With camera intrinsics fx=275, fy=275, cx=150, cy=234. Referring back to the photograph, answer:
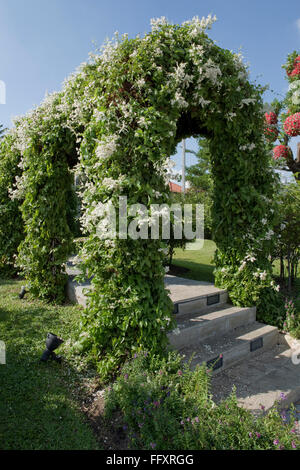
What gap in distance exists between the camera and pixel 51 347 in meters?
3.01

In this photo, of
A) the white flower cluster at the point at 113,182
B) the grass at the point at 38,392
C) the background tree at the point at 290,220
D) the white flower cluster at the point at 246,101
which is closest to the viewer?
the grass at the point at 38,392

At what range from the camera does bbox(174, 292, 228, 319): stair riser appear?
12.5 ft

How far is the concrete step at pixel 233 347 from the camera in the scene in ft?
9.97

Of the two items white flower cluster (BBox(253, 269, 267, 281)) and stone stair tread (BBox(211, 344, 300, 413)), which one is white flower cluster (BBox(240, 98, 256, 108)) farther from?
stone stair tread (BBox(211, 344, 300, 413))

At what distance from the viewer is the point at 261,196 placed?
389 centimetres

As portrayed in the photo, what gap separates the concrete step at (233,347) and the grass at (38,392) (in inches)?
49.0

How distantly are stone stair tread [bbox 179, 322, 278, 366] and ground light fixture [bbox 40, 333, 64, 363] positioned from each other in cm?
138

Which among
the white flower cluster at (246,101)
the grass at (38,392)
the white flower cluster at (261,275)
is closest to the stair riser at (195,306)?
the white flower cluster at (261,275)

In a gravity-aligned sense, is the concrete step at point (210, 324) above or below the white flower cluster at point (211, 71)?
below

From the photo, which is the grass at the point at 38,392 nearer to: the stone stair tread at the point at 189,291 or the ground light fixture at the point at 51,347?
the ground light fixture at the point at 51,347

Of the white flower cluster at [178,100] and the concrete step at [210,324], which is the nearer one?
the white flower cluster at [178,100]

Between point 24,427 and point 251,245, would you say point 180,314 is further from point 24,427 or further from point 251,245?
point 24,427

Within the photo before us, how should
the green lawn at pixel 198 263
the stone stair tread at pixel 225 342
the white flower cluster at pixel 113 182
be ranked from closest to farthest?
the white flower cluster at pixel 113 182, the stone stair tread at pixel 225 342, the green lawn at pixel 198 263

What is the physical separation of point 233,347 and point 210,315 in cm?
59
